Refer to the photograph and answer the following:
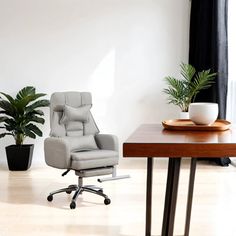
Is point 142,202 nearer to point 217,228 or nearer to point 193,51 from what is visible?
point 217,228

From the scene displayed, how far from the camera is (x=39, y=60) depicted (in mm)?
5711

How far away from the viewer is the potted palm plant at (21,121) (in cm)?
524

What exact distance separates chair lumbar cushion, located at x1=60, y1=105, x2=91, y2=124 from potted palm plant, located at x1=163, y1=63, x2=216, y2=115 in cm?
143

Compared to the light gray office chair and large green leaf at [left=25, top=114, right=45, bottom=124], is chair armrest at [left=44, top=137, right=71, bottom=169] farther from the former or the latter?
large green leaf at [left=25, top=114, right=45, bottom=124]

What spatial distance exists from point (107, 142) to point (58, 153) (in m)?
0.59

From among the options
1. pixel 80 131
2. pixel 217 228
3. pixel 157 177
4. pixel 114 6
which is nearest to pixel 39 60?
pixel 114 6

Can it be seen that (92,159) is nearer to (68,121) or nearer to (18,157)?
(68,121)

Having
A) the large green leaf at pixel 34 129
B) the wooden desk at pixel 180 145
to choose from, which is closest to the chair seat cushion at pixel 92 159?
the large green leaf at pixel 34 129

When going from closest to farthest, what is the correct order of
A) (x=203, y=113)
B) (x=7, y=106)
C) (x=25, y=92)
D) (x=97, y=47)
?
(x=203, y=113), (x=7, y=106), (x=25, y=92), (x=97, y=47)

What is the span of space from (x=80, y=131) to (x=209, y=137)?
104 inches

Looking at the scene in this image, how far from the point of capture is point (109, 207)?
3686 millimetres

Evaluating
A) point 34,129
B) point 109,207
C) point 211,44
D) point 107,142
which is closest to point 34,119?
point 34,129

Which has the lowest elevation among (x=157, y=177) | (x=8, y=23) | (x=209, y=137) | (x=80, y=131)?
(x=157, y=177)

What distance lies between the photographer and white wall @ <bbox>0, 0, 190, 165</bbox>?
18.6 ft
